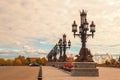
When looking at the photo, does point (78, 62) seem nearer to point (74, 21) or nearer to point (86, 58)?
point (86, 58)

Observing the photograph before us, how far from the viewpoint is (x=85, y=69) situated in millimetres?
31250

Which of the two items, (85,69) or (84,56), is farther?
(84,56)

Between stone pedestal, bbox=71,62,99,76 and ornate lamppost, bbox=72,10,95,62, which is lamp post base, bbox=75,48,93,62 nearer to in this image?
ornate lamppost, bbox=72,10,95,62

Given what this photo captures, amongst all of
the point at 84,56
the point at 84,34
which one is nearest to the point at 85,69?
the point at 84,56

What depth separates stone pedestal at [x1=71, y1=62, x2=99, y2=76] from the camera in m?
30.9

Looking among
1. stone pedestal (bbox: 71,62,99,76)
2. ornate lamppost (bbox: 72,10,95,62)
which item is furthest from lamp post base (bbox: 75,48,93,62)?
stone pedestal (bbox: 71,62,99,76)

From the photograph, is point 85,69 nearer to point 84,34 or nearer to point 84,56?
point 84,56

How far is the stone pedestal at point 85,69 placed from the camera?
30.9 meters

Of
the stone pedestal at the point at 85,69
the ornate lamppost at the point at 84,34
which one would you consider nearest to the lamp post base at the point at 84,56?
the ornate lamppost at the point at 84,34

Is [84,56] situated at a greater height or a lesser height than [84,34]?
lesser

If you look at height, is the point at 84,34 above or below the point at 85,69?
above

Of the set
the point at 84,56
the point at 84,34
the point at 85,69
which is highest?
the point at 84,34

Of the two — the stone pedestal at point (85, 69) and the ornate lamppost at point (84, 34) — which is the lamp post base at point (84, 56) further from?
the stone pedestal at point (85, 69)

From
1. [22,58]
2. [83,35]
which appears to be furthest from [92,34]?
[22,58]
